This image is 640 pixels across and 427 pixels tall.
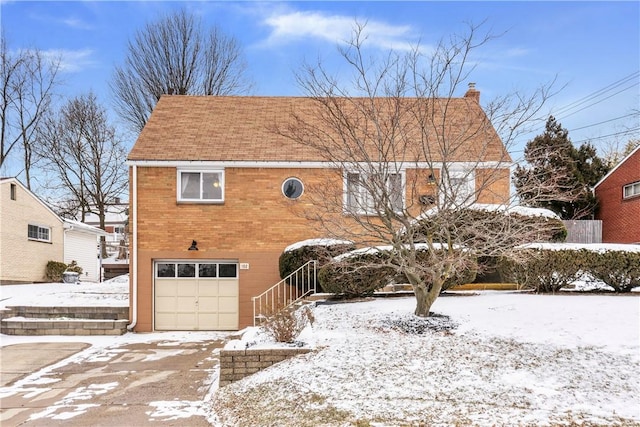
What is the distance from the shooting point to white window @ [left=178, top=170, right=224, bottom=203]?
13648 mm

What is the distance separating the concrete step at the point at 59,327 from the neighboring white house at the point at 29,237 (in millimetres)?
8310

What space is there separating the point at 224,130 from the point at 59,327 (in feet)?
24.4

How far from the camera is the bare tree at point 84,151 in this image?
2783 cm

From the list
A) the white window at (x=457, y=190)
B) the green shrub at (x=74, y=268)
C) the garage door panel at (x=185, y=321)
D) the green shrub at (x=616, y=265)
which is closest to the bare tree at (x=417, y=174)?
the white window at (x=457, y=190)

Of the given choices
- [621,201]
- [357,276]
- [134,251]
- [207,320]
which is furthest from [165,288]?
[621,201]

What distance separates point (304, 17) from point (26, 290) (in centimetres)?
1478

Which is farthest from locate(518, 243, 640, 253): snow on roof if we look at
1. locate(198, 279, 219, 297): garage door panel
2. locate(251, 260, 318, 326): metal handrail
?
locate(198, 279, 219, 297): garage door panel

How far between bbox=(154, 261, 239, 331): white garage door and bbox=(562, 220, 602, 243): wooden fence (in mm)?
14897

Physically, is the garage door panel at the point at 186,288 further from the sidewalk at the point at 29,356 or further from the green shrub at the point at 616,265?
the green shrub at the point at 616,265

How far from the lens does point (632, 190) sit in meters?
20.2

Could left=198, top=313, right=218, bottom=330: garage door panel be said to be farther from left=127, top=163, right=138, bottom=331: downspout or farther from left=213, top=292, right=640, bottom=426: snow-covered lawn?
left=213, top=292, right=640, bottom=426: snow-covered lawn

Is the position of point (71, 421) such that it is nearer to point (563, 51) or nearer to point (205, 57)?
point (563, 51)

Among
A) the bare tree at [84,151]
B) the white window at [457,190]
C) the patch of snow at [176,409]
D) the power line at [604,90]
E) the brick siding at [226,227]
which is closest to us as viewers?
the patch of snow at [176,409]

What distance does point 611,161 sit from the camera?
3002cm
